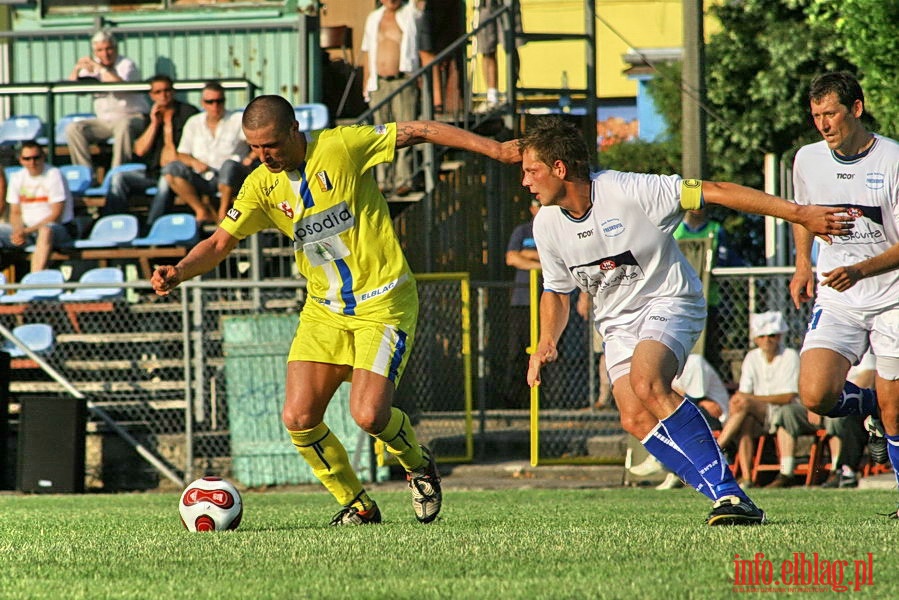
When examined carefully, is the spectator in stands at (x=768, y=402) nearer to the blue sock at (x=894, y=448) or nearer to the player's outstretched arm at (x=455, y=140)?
the blue sock at (x=894, y=448)

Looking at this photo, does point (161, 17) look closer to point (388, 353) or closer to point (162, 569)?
point (388, 353)

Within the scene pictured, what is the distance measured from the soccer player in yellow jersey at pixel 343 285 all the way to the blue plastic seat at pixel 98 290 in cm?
716

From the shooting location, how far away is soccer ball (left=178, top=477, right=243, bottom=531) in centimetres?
745

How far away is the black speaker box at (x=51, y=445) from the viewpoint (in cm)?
1369

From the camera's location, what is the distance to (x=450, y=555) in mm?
5770

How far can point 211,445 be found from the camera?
1424 centimetres

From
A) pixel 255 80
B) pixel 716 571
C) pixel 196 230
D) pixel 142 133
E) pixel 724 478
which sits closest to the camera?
pixel 716 571

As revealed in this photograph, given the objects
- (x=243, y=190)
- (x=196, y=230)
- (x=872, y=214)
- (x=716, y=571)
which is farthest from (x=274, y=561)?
(x=196, y=230)

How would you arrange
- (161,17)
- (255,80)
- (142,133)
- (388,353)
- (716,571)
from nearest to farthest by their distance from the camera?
(716,571) < (388,353) < (142,133) < (255,80) < (161,17)

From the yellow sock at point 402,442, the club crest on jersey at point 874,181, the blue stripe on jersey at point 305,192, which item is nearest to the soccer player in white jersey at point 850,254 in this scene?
the club crest on jersey at point 874,181

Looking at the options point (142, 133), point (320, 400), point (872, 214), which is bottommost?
point (320, 400)

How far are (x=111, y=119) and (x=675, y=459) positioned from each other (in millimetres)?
11674

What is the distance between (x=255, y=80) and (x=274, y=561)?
14.8m

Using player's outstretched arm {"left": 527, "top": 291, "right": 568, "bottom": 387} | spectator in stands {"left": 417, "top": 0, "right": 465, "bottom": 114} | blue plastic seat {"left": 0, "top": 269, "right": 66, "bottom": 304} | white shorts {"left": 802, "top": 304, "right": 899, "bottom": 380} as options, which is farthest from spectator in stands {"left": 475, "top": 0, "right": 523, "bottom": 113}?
player's outstretched arm {"left": 527, "top": 291, "right": 568, "bottom": 387}
